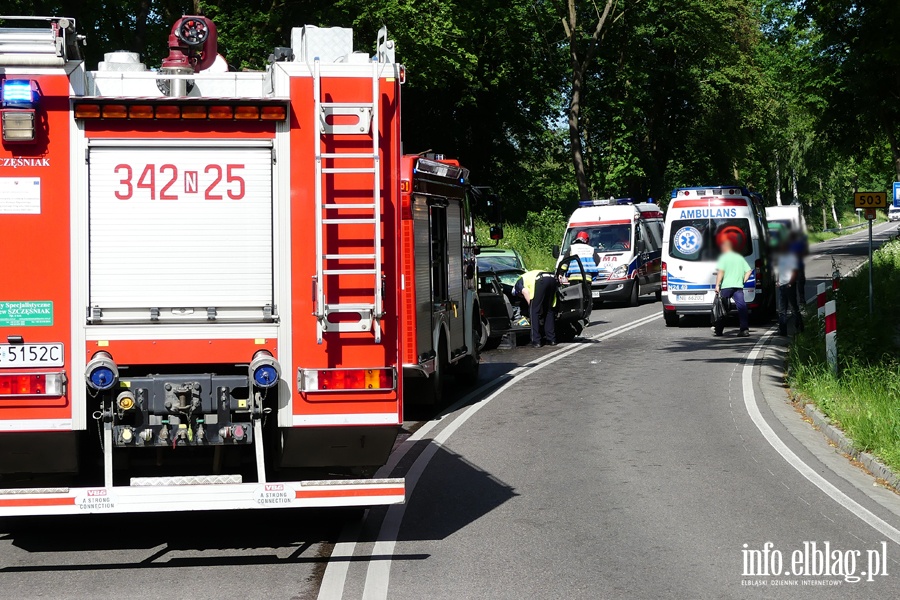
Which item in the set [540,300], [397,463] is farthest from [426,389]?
[540,300]

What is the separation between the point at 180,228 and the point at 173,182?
27 centimetres

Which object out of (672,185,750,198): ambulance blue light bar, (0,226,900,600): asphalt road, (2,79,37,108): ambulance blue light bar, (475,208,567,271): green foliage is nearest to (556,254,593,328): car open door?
(672,185,750,198): ambulance blue light bar

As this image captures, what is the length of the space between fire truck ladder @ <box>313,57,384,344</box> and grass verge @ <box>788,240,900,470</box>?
5.14m

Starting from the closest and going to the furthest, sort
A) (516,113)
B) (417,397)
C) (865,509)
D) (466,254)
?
(865,509) < (417,397) < (466,254) < (516,113)

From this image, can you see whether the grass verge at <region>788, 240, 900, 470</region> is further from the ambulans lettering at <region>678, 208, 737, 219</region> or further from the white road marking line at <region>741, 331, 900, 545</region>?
the ambulans lettering at <region>678, 208, 737, 219</region>

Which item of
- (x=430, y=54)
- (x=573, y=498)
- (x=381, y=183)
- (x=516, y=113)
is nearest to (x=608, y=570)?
(x=573, y=498)

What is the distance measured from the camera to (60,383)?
654cm

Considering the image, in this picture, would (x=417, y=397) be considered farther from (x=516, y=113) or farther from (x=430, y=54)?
(x=516, y=113)

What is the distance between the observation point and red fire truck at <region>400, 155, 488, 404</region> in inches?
468

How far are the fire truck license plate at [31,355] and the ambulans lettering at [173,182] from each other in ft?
3.19

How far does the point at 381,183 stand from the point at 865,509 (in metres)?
4.39

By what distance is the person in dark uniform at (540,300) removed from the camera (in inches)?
800

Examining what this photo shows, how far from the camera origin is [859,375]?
12.8m

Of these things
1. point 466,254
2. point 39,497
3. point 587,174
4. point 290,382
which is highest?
point 587,174
